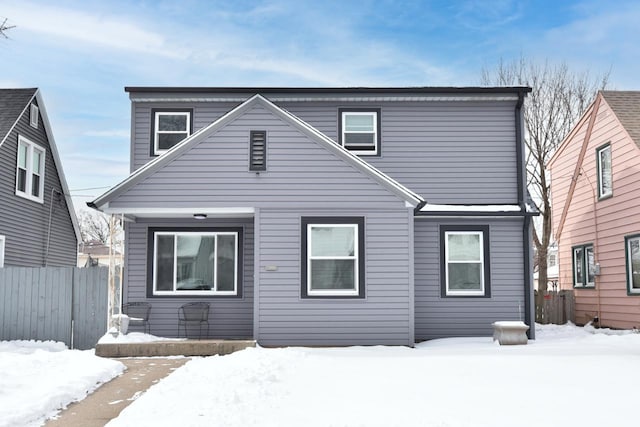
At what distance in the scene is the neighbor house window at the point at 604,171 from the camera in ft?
60.5

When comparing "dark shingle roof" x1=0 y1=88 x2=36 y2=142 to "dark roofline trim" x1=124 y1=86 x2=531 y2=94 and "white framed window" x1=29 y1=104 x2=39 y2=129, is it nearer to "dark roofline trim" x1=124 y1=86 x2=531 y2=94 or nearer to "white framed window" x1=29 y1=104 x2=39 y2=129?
"white framed window" x1=29 y1=104 x2=39 y2=129

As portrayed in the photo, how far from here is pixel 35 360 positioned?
9.76m

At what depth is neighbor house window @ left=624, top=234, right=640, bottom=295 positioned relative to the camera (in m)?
16.5

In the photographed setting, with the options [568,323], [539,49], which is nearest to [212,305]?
[568,323]

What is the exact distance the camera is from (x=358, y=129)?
52.6ft

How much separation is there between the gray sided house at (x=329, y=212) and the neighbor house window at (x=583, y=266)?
5.27 meters

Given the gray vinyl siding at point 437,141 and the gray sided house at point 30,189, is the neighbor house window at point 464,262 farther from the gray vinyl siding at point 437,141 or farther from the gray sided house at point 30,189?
the gray sided house at point 30,189

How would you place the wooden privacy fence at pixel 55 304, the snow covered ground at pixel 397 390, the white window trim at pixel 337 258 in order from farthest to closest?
the wooden privacy fence at pixel 55 304
the white window trim at pixel 337 258
the snow covered ground at pixel 397 390

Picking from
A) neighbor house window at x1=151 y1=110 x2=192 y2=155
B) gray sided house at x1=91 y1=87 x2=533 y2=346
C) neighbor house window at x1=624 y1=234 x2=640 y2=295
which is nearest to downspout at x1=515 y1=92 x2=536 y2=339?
gray sided house at x1=91 y1=87 x2=533 y2=346

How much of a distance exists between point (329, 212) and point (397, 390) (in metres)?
5.97

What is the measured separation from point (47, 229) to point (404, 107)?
12296 millimetres

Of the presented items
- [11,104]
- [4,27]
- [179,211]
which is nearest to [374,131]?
[179,211]

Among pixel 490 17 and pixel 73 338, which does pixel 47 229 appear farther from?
pixel 490 17

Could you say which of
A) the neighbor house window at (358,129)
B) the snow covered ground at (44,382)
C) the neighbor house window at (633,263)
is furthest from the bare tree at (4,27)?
the neighbor house window at (633,263)
